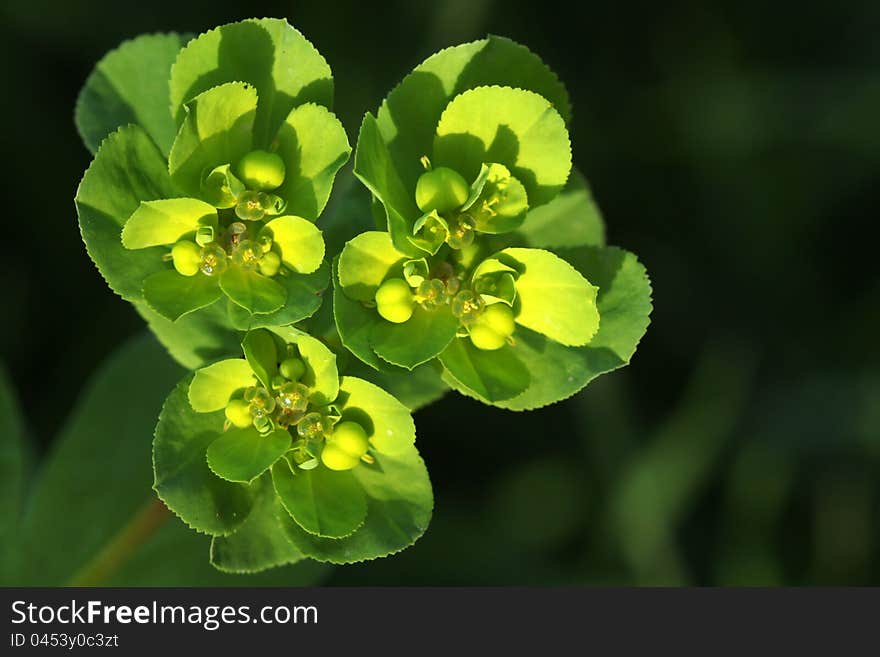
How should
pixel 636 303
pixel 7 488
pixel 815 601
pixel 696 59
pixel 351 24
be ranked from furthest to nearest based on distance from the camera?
pixel 696 59 → pixel 351 24 → pixel 815 601 → pixel 7 488 → pixel 636 303

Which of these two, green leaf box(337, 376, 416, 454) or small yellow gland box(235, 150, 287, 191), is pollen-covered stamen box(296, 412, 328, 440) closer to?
green leaf box(337, 376, 416, 454)

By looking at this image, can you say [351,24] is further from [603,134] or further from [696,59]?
[696,59]

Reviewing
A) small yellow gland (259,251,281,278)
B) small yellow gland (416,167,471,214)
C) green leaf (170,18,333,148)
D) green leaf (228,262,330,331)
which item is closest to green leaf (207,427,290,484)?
green leaf (228,262,330,331)

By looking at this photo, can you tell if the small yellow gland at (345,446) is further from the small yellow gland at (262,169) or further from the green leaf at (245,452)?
the small yellow gland at (262,169)

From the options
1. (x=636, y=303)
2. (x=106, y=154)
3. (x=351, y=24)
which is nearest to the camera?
(x=106, y=154)

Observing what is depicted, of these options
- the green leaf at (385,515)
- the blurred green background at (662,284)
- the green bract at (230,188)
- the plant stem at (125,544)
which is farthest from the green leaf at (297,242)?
the blurred green background at (662,284)

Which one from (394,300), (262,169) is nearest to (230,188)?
(262,169)

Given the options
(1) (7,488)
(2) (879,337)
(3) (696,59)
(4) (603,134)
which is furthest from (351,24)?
(2) (879,337)
